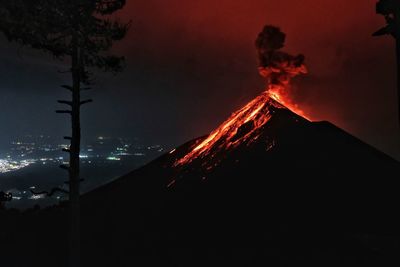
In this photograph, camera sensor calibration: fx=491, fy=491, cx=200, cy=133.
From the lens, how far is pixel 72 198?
22.8m

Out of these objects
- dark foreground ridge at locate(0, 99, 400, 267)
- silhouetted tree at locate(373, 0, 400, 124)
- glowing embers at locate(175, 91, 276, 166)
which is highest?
glowing embers at locate(175, 91, 276, 166)

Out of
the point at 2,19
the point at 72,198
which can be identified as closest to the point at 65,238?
the point at 72,198

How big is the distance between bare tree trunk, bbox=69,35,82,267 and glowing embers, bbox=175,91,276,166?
68.7 ft

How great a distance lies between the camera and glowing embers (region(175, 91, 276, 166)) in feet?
148

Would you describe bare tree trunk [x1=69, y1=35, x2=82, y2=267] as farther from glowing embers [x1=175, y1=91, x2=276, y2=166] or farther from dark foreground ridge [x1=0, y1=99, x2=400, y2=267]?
glowing embers [x1=175, y1=91, x2=276, y2=166]

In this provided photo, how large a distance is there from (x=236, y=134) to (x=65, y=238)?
22135mm

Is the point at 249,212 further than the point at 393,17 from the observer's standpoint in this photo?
Yes

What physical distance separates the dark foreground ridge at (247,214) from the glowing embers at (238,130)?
1536 mm

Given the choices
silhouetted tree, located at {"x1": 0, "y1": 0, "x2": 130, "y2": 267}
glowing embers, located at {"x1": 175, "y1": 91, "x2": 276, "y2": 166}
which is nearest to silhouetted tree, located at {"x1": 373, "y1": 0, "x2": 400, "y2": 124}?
silhouetted tree, located at {"x1": 0, "y1": 0, "x2": 130, "y2": 267}

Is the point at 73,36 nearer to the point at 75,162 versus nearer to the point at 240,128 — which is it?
the point at 75,162

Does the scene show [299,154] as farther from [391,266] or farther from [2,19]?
[2,19]

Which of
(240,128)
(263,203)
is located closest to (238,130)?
(240,128)

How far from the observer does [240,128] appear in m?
48.9

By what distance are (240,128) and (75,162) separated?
2804 centimetres
